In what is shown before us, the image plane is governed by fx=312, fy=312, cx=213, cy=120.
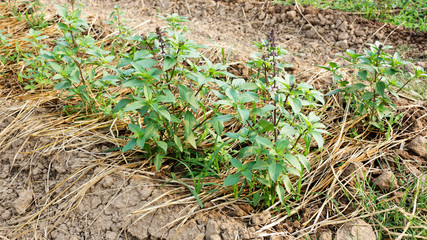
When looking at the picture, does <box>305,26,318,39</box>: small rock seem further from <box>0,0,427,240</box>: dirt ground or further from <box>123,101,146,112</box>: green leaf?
<box>123,101,146,112</box>: green leaf

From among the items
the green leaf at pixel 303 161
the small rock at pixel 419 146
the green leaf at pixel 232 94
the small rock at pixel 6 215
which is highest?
the green leaf at pixel 232 94

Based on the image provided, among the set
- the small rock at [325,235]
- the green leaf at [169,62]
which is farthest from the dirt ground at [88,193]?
the green leaf at [169,62]

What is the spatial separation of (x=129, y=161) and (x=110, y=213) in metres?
Answer: 0.41

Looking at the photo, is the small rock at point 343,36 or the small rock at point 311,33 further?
the small rock at point 311,33

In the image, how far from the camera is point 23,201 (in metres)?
1.96

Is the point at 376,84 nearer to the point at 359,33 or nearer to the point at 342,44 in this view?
the point at 342,44

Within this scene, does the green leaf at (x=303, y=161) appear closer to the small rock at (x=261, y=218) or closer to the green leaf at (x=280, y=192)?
the green leaf at (x=280, y=192)

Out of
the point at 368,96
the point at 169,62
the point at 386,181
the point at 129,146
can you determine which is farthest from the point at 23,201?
the point at 368,96

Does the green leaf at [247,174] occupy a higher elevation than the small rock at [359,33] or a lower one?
higher

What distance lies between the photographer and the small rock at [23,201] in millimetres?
1945

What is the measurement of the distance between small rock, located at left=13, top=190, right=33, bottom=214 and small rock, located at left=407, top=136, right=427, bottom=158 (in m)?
2.55

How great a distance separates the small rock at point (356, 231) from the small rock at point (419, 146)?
0.74 meters

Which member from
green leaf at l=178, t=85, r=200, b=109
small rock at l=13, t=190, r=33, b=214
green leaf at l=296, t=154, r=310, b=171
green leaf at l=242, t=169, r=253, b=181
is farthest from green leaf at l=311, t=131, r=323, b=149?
small rock at l=13, t=190, r=33, b=214

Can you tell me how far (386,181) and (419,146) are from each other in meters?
0.45
